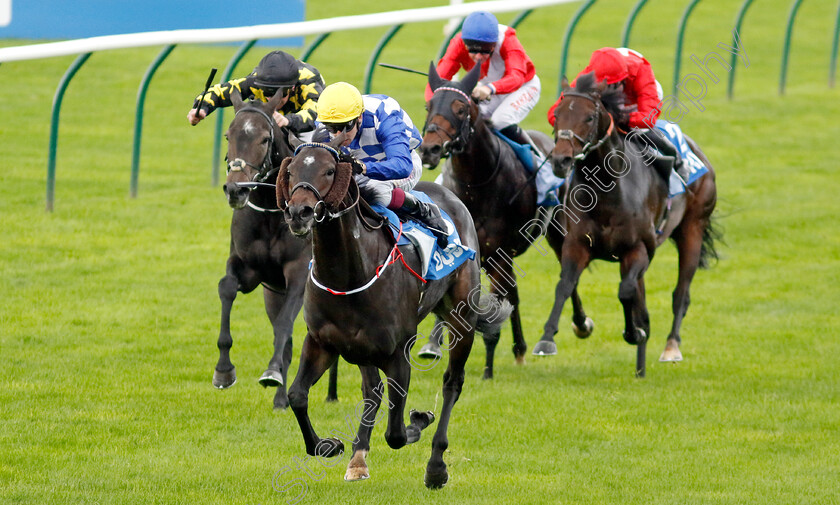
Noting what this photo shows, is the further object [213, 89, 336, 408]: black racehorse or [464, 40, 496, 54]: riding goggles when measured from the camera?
[464, 40, 496, 54]: riding goggles

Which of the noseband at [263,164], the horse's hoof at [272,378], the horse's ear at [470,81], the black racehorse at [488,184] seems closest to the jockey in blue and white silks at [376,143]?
the noseband at [263,164]

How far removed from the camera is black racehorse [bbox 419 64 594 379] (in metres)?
7.48

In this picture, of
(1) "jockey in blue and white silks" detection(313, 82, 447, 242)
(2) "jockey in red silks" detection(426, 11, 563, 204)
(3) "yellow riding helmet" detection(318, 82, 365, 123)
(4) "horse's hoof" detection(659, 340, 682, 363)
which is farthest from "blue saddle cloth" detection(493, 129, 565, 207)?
(3) "yellow riding helmet" detection(318, 82, 365, 123)

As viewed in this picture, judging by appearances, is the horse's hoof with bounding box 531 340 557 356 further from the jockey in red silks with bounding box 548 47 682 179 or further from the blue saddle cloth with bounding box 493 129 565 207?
the jockey in red silks with bounding box 548 47 682 179

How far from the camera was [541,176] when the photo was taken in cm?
823

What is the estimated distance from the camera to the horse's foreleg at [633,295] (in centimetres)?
762

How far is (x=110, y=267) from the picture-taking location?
1030 centimetres

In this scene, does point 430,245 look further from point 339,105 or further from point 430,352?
point 430,352

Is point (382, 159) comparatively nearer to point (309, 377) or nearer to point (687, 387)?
point (309, 377)

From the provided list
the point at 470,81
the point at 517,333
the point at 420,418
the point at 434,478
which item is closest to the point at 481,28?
the point at 470,81

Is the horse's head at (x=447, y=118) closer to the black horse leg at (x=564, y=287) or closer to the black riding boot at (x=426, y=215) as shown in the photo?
the black horse leg at (x=564, y=287)

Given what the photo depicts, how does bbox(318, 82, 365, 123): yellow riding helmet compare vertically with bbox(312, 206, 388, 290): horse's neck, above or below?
above

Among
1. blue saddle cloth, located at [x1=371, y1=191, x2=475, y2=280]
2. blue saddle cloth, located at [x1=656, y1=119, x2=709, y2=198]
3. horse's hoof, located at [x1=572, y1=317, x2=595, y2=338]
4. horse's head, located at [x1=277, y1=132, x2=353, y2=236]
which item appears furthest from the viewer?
blue saddle cloth, located at [x1=656, y1=119, x2=709, y2=198]

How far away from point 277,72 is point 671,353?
12.0ft
